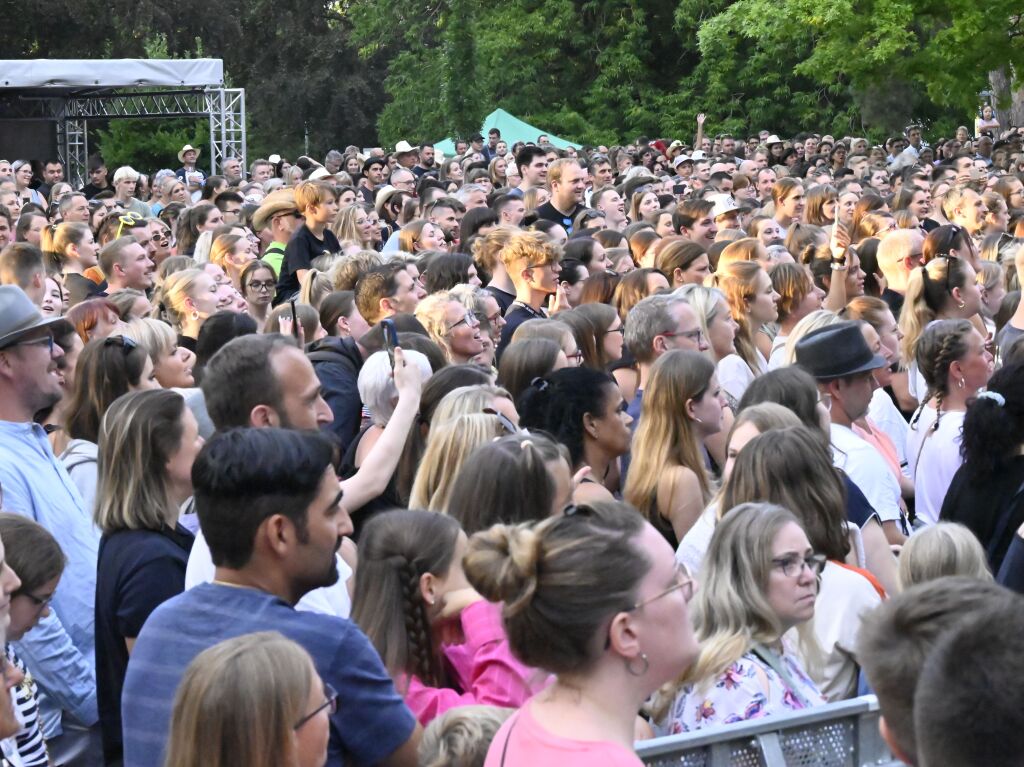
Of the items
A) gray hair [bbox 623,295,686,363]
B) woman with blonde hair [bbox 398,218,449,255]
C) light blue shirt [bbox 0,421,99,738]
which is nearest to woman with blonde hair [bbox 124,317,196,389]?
light blue shirt [bbox 0,421,99,738]

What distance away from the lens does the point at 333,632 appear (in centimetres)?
305

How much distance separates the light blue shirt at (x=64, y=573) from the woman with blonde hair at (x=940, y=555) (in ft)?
7.82

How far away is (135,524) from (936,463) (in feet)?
10.6

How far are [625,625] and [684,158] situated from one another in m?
19.1

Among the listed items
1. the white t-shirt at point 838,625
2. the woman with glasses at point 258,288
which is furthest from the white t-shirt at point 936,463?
the woman with glasses at point 258,288

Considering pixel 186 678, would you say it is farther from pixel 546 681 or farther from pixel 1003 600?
pixel 1003 600

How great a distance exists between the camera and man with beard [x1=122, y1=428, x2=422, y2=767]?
10.1 feet

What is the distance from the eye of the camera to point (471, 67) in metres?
36.6

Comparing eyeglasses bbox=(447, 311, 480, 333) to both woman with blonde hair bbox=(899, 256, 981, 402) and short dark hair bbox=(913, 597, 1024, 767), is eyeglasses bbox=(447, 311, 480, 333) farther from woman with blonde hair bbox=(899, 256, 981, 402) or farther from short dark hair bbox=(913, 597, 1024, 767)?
short dark hair bbox=(913, 597, 1024, 767)

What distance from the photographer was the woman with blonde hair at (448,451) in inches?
186

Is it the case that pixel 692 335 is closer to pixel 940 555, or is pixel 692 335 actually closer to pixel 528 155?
pixel 940 555

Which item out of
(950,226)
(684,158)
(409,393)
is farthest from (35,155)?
(409,393)

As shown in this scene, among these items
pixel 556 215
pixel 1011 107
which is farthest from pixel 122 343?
pixel 1011 107

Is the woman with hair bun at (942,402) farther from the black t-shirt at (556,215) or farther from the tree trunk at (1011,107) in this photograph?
the tree trunk at (1011,107)
